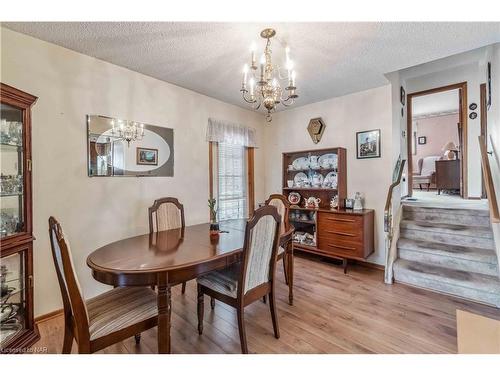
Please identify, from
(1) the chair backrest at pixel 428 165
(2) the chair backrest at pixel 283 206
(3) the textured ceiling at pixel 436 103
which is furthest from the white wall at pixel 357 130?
(1) the chair backrest at pixel 428 165

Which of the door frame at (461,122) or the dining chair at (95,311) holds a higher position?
the door frame at (461,122)

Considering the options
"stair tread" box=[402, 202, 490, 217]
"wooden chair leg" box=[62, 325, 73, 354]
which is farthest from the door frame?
"wooden chair leg" box=[62, 325, 73, 354]

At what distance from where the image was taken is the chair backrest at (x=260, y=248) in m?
1.60

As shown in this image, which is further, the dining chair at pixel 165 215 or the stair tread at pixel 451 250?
the stair tread at pixel 451 250

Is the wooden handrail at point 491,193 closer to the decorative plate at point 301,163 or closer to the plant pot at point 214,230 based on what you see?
the decorative plate at point 301,163

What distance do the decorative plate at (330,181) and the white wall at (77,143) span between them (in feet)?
7.43

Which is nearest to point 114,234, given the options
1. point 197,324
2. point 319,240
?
point 197,324

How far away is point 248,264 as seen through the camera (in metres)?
1.65

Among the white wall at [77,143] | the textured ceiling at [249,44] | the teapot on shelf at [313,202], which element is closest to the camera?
the textured ceiling at [249,44]

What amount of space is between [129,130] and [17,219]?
1.29 metres

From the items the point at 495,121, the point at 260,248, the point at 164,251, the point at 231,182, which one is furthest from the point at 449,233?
the point at 164,251

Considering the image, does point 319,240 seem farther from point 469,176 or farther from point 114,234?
point 469,176

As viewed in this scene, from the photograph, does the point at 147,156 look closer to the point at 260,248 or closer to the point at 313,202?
the point at 260,248

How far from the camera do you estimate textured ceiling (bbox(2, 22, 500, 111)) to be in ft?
6.31
